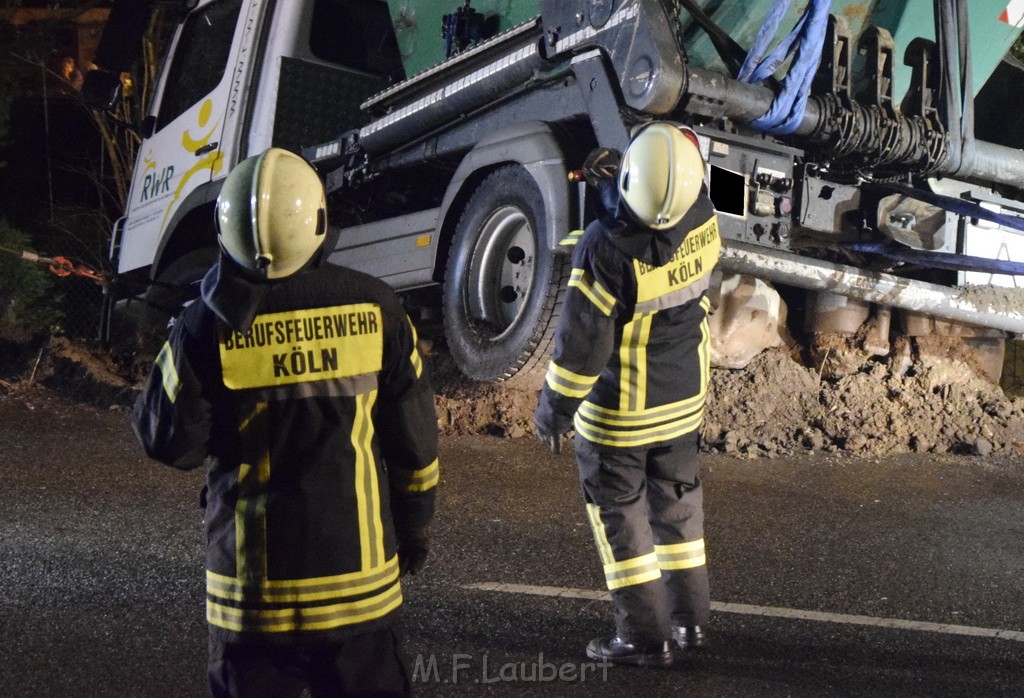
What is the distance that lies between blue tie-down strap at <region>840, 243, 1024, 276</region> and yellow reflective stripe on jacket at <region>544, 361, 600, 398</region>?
240 centimetres

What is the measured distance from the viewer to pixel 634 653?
9.86 feet

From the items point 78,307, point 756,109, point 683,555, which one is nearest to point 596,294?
point 683,555

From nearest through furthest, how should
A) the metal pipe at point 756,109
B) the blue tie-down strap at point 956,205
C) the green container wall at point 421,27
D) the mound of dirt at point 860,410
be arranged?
the metal pipe at point 756,109 < the blue tie-down strap at point 956,205 < the green container wall at point 421,27 < the mound of dirt at point 860,410

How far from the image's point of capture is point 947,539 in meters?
4.32

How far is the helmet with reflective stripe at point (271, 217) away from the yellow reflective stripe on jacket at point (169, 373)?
0.23 m

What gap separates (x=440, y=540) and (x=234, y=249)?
8.09ft

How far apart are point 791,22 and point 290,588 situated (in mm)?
3552

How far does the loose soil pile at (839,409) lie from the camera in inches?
231

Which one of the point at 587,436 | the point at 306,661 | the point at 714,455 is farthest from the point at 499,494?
the point at 306,661

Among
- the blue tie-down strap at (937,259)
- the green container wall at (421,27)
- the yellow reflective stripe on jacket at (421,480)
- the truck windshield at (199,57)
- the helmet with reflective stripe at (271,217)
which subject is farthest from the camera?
the truck windshield at (199,57)

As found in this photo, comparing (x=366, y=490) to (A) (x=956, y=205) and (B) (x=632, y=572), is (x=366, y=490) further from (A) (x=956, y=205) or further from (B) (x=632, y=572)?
(A) (x=956, y=205)

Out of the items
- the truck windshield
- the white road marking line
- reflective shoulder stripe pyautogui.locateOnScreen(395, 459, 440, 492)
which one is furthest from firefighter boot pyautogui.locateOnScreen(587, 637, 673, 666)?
the truck windshield

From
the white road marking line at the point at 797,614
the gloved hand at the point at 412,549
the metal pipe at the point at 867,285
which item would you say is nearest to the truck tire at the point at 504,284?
the metal pipe at the point at 867,285

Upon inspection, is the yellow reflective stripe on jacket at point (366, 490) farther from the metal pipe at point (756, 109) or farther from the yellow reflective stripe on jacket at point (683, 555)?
the metal pipe at point (756, 109)
